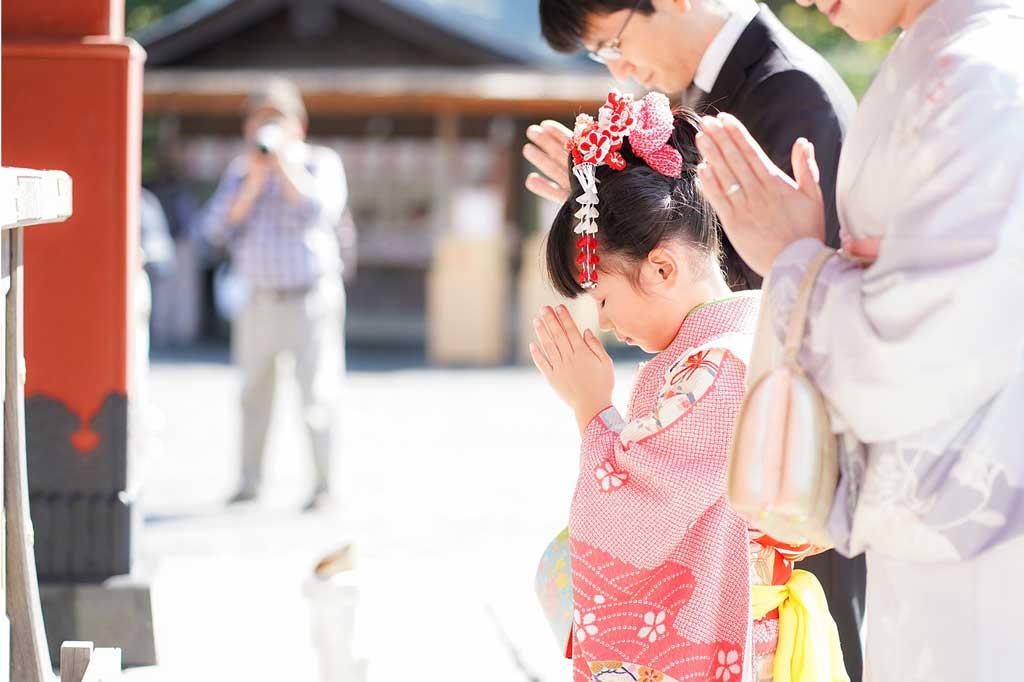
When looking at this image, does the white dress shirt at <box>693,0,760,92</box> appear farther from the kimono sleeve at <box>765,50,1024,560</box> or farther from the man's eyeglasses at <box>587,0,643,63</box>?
the kimono sleeve at <box>765,50,1024,560</box>

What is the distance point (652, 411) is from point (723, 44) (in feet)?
3.50

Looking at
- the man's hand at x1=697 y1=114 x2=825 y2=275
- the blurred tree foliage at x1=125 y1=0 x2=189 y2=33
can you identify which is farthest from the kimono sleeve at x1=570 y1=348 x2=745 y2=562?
the blurred tree foliage at x1=125 y1=0 x2=189 y2=33

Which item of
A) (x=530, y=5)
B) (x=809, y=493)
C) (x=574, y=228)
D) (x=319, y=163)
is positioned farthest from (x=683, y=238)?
(x=530, y=5)

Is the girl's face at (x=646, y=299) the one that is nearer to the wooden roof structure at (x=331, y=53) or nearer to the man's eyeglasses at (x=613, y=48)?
the man's eyeglasses at (x=613, y=48)

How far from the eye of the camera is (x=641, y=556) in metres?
2.20

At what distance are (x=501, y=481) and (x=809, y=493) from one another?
18.8ft

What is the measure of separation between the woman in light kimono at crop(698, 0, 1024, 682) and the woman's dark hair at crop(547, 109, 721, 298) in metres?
0.51

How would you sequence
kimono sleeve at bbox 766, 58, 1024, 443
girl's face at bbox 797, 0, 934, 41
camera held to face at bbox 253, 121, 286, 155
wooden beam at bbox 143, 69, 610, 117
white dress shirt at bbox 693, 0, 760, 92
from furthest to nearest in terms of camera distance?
1. wooden beam at bbox 143, 69, 610, 117
2. camera held to face at bbox 253, 121, 286, 155
3. white dress shirt at bbox 693, 0, 760, 92
4. girl's face at bbox 797, 0, 934, 41
5. kimono sleeve at bbox 766, 58, 1024, 443

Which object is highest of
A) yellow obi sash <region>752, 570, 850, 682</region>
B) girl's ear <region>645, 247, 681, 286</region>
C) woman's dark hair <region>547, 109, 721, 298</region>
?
woman's dark hair <region>547, 109, 721, 298</region>

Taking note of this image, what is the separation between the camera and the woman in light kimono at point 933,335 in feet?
5.01

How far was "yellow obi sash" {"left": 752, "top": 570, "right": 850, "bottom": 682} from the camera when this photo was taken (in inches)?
90.7

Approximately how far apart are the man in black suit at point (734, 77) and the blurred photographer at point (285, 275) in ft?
11.4

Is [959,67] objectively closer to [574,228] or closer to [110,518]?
[574,228]

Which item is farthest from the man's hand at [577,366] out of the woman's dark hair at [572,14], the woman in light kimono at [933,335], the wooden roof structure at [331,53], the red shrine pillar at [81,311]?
the wooden roof structure at [331,53]
